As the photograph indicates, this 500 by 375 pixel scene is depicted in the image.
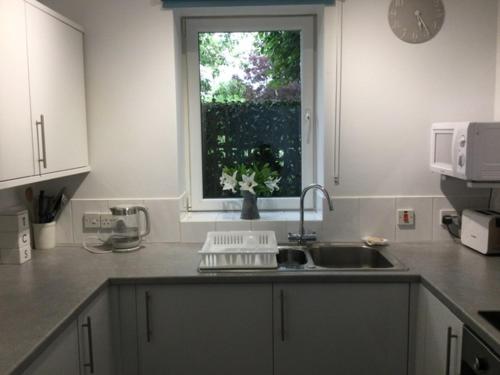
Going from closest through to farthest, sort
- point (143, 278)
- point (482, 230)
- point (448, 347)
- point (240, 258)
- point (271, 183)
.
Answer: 1. point (448, 347)
2. point (143, 278)
3. point (240, 258)
4. point (482, 230)
5. point (271, 183)

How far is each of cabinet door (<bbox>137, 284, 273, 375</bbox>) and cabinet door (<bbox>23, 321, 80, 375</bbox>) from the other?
1.35 ft

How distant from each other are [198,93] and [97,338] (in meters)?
1.49

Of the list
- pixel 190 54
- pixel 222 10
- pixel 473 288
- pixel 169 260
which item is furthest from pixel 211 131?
pixel 473 288

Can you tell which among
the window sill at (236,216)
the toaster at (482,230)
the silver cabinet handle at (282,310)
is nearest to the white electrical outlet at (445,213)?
the toaster at (482,230)

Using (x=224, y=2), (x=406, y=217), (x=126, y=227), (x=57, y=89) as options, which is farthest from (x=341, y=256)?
(x=57, y=89)

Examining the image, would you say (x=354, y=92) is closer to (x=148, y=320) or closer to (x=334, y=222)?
(x=334, y=222)

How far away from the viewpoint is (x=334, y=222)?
259 cm

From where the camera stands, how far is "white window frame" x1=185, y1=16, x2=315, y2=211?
108 inches

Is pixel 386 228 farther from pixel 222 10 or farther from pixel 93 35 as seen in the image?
pixel 93 35

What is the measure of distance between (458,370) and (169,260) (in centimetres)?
129

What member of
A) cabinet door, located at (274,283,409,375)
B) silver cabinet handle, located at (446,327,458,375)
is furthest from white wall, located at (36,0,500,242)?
silver cabinet handle, located at (446,327,458,375)

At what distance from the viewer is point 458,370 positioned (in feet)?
5.52

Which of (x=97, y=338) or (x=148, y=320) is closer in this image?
(x=97, y=338)

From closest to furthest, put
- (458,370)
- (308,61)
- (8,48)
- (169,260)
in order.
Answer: (458,370)
(8,48)
(169,260)
(308,61)
